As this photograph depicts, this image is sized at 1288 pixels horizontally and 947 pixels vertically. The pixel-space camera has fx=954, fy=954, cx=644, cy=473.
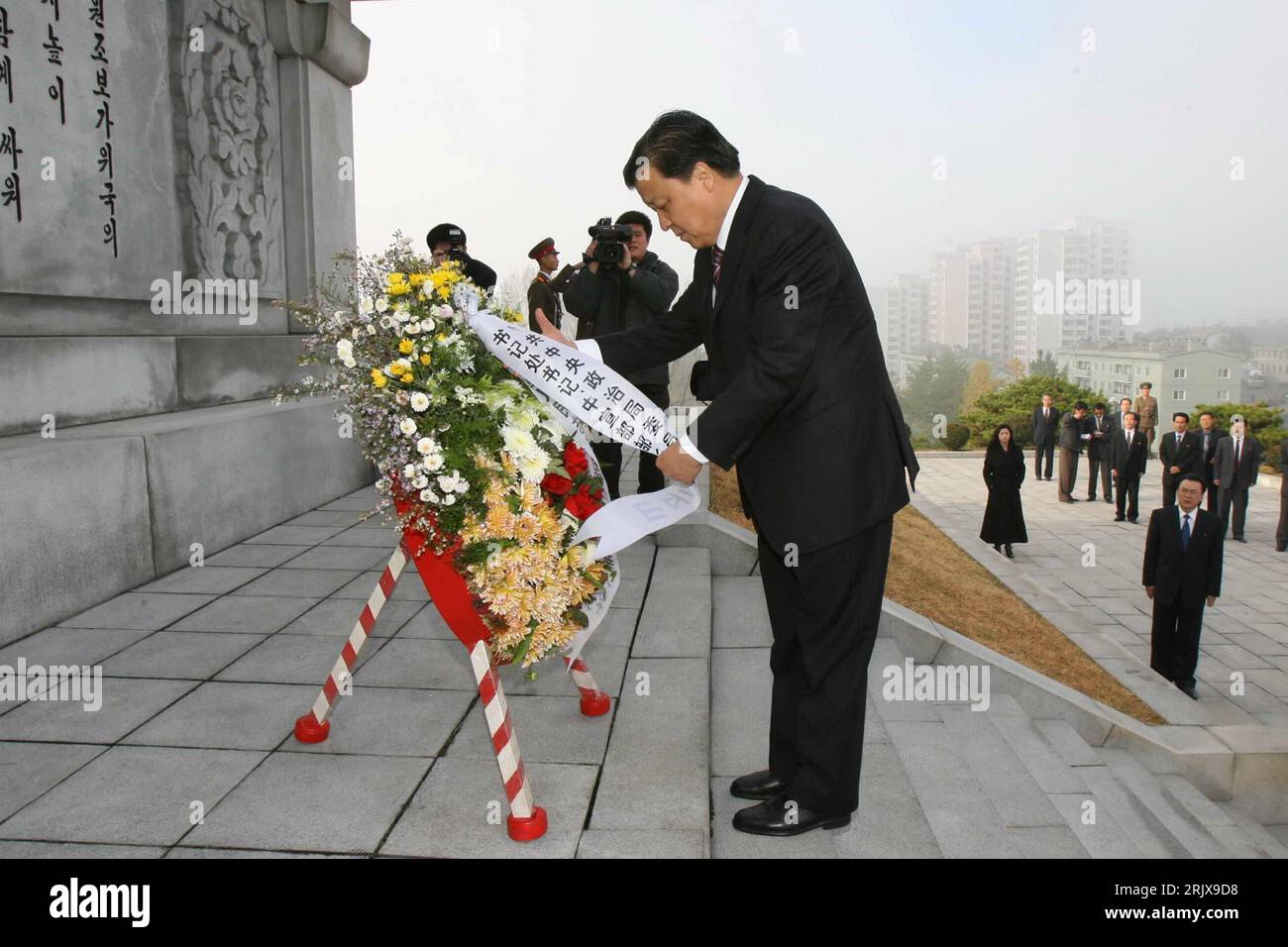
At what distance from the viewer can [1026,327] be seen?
79.7m

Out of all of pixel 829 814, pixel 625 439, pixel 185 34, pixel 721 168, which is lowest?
pixel 829 814

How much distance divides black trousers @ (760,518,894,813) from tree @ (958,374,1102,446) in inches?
1224

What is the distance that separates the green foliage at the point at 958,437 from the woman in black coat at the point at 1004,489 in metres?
19.1

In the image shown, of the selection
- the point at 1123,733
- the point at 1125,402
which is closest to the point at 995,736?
the point at 1123,733

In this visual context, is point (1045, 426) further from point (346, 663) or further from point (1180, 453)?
point (346, 663)

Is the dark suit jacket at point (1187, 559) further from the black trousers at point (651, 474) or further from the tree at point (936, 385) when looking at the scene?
the tree at point (936, 385)

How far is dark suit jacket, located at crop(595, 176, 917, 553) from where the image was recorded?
242 cm

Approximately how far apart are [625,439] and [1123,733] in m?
4.94

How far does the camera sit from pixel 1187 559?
25.7 feet

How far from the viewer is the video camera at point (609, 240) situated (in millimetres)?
5742

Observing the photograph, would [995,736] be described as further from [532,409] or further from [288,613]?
[288,613]

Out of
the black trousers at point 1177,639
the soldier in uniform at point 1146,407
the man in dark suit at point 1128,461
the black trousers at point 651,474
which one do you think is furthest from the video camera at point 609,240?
the soldier in uniform at point 1146,407

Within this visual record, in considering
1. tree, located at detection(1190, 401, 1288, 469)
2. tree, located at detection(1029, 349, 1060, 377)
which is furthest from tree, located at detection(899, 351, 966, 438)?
tree, located at detection(1190, 401, 1288, 469)

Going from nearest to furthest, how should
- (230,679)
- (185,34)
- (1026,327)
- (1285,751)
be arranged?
(230,679) < (185,34) < (1285,751) < (1026,327)
